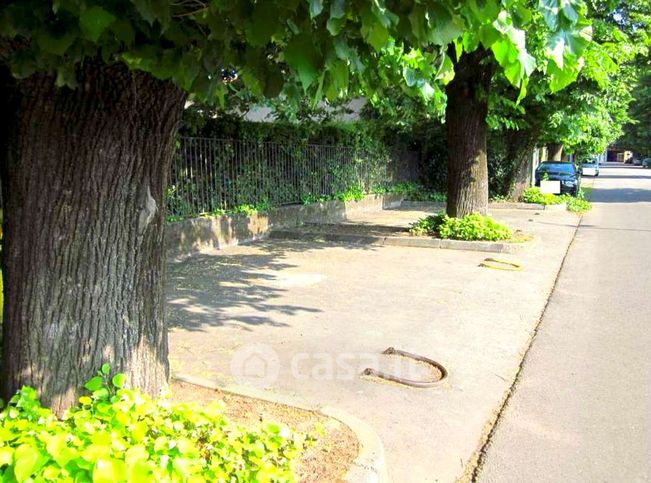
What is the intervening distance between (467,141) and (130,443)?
10004 millimetres

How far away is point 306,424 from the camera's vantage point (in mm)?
3453

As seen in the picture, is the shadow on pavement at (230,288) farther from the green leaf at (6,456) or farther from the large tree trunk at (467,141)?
the large tree trunk at (467,141)

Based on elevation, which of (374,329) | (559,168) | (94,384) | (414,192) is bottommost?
(374,329)

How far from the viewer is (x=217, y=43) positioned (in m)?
2.47

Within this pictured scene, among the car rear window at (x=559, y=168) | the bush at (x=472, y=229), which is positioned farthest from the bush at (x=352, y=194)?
the car rear window at (x=559, y=168)

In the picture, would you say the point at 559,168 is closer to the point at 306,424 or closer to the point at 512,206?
the point at 512,206

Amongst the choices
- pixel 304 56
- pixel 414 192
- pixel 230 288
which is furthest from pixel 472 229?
pixel 414 192

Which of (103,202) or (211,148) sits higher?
(211,148)

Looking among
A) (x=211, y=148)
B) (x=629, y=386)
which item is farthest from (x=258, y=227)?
(x=629, y=386)

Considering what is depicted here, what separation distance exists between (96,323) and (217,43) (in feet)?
5.18

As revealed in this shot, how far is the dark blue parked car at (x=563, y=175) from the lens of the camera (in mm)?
23578

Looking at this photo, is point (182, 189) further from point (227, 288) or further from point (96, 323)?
point (96, 323)

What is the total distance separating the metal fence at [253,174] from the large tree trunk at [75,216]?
7.06 metres

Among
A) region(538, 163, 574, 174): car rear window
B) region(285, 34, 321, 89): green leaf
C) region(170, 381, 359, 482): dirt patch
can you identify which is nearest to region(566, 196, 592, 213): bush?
region(538, 163, 574, 174): car rear window
